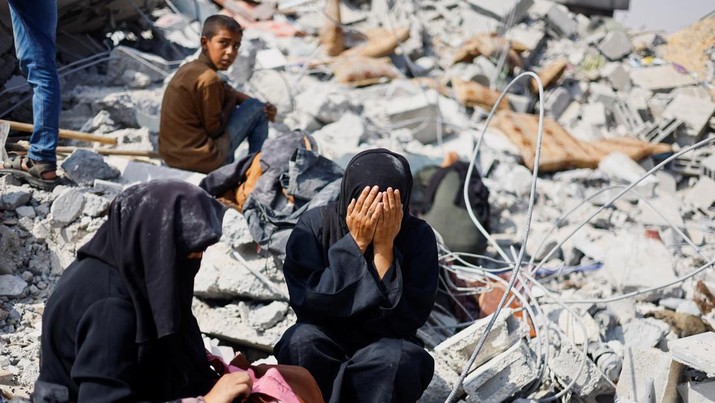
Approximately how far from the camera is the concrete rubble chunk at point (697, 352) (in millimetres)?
3143

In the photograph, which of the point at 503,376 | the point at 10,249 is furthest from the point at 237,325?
the point at 503,376

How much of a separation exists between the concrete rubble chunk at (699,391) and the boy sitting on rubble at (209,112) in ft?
10.6

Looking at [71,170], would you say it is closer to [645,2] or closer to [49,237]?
[49,237]

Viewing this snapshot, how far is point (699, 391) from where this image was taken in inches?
130

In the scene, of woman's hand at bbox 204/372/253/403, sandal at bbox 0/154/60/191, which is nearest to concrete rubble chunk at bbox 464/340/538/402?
woman's hand at bbox 204/372/253/403

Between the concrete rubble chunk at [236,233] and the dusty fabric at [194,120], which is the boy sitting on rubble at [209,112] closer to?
the dusty fabric at [194,120]

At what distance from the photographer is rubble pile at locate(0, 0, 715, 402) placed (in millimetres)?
3600

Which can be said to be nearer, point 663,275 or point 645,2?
point 663,275

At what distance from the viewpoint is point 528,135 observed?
7.97m

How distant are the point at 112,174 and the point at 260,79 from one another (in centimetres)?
315

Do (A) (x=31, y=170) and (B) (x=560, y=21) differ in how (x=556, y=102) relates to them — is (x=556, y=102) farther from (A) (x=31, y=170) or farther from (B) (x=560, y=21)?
(A) (x=31, y=170)

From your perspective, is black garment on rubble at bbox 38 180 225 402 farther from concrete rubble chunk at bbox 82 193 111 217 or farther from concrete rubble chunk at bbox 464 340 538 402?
concrete rubble chunk at bbox 82 193 111 217

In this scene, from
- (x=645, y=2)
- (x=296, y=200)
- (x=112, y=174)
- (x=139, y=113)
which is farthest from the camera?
(x=645, y=2)

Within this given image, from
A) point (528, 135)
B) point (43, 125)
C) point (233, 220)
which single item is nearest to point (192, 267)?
point (233, 220)
